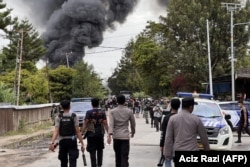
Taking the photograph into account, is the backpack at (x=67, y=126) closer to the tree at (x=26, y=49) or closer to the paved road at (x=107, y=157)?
the paved road at (x=107, y=157)

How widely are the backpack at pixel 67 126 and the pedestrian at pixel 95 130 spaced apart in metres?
1.18

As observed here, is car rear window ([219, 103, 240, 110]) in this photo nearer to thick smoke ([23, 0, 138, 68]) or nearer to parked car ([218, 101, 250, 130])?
parked car ([218, 101, 250, 130])

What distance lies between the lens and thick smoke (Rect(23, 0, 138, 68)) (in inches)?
2413

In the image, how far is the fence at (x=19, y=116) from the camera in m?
25.7

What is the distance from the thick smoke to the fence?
85.1 feet

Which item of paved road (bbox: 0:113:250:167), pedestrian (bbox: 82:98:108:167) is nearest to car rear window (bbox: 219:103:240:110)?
paved road (bbox: 0:113:250:167)

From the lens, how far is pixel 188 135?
6.54 meters

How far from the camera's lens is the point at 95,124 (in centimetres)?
1023

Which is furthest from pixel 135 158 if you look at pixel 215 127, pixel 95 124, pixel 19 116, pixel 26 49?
pixel 26 49

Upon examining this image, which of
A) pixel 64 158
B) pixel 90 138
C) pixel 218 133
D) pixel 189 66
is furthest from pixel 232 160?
pixel 189 66

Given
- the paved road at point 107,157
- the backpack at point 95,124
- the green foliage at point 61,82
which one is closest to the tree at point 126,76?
the green foliage at point 61,82

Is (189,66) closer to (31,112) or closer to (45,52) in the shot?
(31,112)

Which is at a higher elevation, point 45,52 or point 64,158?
point 45,52

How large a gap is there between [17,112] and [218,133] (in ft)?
56.0
